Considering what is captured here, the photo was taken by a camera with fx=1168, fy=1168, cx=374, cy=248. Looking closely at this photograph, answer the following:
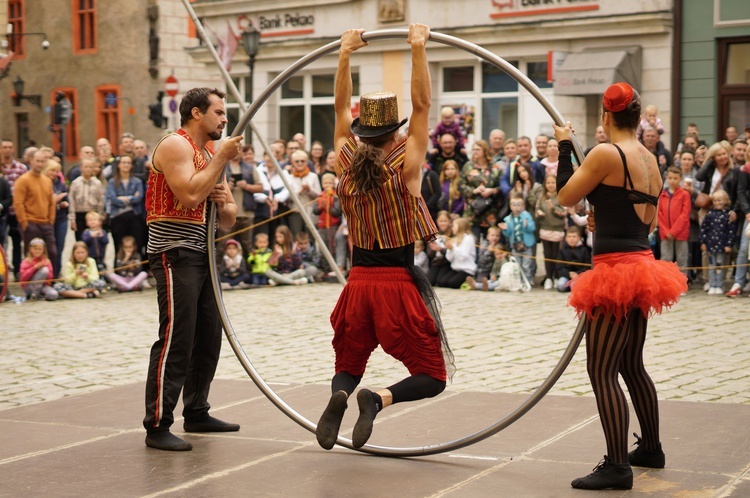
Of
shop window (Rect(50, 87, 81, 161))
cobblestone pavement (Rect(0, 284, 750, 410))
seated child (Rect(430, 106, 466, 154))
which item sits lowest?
cobblestone pavement (Rect(0, 284, 750, 410))

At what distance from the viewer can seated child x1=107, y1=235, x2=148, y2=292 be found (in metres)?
15.1

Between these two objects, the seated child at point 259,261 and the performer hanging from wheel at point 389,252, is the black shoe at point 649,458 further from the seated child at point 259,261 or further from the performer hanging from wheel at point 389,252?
the seated child at point 259,261

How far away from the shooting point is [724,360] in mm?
9094

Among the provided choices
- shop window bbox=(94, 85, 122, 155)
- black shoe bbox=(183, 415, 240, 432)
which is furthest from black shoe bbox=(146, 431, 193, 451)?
shop window bbox=(94, 85, 122, 155)

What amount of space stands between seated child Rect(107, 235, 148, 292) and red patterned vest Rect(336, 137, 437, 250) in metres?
9.85

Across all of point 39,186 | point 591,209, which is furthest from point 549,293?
point 591,209

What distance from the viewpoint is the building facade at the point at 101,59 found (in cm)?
3528

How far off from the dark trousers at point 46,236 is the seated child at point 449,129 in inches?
198

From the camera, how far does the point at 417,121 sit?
5.59 m

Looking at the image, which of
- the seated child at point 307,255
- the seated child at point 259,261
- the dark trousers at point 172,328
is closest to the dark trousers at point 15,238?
the seated child at point 259,261

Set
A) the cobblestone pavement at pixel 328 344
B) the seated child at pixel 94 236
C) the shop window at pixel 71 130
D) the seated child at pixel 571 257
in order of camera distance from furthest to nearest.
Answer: the shop window at pixel 71 130 → the seated child at pixel 94 236 → the seated child at pixel 571 257 → the cobblestone pavement at pixel 328 344

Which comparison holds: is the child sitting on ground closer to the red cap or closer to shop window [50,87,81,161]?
the red cap

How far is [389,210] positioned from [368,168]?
0.23 m

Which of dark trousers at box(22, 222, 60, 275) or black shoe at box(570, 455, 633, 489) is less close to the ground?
dark trousers at box(22, 222, 60, 275)
